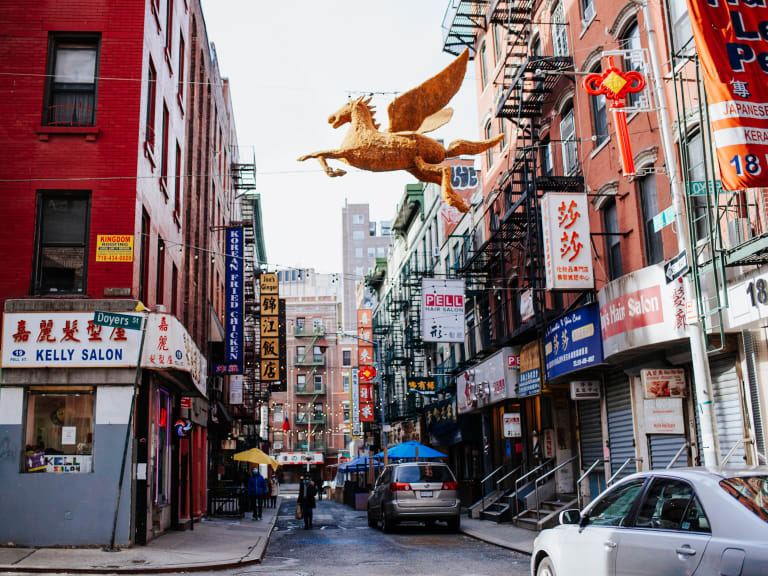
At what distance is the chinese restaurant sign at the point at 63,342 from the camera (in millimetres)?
15750

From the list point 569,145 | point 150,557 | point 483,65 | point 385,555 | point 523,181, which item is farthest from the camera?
point 483,65

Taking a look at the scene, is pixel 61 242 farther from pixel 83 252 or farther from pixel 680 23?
pixel 680 23

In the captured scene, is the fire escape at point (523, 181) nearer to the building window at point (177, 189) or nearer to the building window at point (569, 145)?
the building window at point (569, 145)

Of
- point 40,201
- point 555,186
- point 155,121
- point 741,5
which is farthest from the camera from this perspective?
point 555,186

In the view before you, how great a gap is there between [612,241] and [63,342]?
1266cm

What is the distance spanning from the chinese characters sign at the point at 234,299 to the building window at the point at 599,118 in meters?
15.0

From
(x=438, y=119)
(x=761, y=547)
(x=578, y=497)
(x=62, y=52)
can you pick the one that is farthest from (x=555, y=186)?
(x=761, y=547)

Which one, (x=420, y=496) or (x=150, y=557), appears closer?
(x=150, y=557)

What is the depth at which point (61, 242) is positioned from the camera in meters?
16.6

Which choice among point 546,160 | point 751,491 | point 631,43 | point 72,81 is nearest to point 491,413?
point 546,160

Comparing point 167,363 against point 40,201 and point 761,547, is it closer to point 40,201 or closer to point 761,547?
point 40,201

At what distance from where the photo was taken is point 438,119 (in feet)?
50.7

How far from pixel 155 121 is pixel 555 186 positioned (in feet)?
34.4

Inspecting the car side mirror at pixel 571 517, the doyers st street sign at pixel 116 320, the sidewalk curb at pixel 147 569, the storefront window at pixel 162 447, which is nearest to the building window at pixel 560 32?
the doyers st street sign at pixel 116 320
